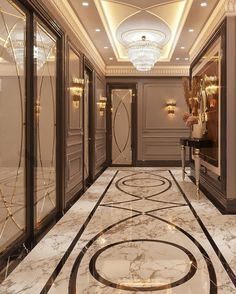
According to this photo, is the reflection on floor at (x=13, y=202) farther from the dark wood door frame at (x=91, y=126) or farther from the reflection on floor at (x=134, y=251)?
the dark wood door frame at (x=91, y=126)

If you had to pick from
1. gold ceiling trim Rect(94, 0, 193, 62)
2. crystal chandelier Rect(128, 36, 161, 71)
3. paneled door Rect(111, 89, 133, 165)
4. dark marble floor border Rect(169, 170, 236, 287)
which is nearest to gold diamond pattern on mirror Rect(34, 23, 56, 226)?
gold ceiling trim Rect(94, 0, 193, 62)

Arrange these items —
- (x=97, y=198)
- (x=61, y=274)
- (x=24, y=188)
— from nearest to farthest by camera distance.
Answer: (x=61, y=274)
(x=24, y=188)
(x=97, y=198)

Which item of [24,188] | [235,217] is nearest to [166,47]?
[235,217]

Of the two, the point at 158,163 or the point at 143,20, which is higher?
the point at 143,20

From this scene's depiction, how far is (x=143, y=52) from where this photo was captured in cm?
575

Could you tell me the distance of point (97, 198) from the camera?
16.4 ft

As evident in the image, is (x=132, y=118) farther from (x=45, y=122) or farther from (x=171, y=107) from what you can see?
(x=45, y=122)

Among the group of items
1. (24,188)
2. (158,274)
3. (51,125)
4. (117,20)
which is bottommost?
(158,274)

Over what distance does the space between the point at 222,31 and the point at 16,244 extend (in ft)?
12.8

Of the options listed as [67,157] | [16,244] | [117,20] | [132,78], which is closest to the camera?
[16,244]

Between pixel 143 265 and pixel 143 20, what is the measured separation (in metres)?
4.41

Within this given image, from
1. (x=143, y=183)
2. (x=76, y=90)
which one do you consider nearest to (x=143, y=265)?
(x=76, y=90)

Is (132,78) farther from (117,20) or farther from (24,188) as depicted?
(24,188)

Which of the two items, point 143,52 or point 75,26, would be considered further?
point 143,52
